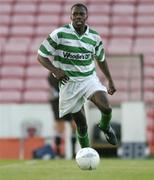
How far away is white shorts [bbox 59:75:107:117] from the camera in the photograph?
8203 mm

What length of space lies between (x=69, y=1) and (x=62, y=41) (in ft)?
42.1

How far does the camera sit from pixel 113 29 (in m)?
19.8

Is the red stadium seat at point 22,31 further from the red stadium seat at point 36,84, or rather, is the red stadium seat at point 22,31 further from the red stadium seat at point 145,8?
the red stadium seat at point 145,8

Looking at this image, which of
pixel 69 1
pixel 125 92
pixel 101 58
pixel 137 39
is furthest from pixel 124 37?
pixel 101 58

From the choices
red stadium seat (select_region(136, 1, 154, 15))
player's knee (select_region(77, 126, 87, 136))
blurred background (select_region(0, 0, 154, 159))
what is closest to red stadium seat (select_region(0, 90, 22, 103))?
blurred background (select_region(0, 0, 154, 159))

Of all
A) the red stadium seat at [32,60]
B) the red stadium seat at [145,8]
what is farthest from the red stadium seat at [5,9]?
the red stadium seat at [145,8]

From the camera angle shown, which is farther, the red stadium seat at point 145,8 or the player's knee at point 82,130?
the red stadium seat at point 145,8

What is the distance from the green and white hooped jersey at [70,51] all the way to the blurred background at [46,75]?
19.8 ft

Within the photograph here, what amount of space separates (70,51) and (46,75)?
33.0 feet

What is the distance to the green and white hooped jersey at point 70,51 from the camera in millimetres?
8164

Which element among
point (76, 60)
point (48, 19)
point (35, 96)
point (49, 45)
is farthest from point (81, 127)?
point (48, 19)

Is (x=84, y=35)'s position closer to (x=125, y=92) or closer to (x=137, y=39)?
(x=125, y=92)

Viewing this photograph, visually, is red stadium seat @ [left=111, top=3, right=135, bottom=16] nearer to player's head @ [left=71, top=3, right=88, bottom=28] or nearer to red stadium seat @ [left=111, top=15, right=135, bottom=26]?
red stadium seat @ [left=111, top=15, right=135, bottom=26]

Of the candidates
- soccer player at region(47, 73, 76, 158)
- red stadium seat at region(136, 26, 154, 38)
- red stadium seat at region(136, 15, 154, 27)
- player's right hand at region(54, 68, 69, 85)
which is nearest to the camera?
player's right hand at region(54, 68, 69, 85)
